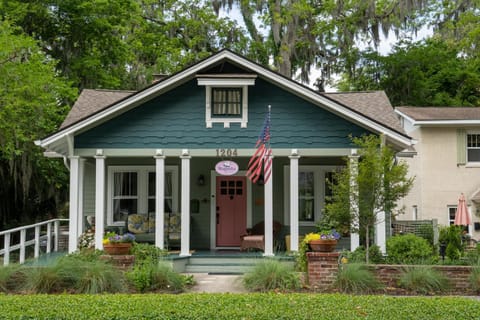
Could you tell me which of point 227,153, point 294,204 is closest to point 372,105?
point 294,204

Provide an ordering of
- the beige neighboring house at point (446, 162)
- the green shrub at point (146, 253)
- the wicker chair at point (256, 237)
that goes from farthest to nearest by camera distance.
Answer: the beige neighboring house at point (446, 162) < the wicker chair at point (256, 237) < the green shrub at point (146, 253)

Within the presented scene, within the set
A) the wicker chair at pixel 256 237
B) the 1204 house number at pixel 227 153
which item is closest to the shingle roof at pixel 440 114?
the wicker chair at pixel 256 237

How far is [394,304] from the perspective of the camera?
723 centimetres

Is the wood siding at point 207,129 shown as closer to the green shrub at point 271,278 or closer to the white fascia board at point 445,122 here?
the green shrub at point 271,278

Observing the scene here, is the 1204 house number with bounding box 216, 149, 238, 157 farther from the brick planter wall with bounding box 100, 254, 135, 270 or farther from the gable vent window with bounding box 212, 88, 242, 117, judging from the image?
the brick planter wall with bounding box 100, 254, 135, 270

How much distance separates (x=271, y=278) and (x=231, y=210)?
5.42 metres

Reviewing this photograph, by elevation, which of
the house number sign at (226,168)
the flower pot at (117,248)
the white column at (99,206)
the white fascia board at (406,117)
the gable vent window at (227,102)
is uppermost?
the white fascia board at (406,117)

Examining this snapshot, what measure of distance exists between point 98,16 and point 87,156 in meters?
10.7

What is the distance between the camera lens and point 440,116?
65.7 feet

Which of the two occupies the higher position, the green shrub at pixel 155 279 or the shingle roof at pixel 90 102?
the shingle roof at pixel 90 102

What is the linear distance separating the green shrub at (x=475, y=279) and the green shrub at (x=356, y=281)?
1627 millimetres

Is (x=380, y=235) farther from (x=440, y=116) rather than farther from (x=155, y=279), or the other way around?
(x=440, y=116)

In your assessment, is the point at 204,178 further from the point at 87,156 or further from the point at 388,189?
the point at 388,189

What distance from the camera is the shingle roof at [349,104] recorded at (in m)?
14.0
